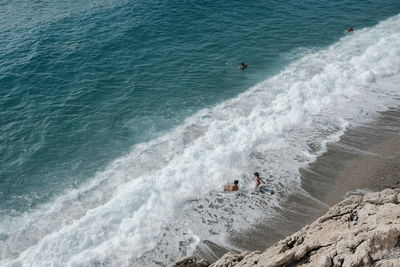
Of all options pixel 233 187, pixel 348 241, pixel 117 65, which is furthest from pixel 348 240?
pixel 117 65

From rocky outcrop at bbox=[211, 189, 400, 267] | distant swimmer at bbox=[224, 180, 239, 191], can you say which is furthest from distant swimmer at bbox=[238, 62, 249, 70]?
rocky outcrop at bbox=[211, 189, 400, 267]

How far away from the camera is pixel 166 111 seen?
3125 cm

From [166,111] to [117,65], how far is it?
31.6 ft

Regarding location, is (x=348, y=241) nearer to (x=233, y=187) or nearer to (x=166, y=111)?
(x=233, y=187)

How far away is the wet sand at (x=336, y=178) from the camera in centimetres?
1906

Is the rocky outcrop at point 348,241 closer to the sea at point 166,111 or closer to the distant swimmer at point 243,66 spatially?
the sea at point 166,111

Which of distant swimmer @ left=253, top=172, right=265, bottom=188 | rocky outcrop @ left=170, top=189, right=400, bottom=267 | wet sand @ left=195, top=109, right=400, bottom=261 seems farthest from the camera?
distant swimmer @ left=253, top=172, right=265, bottom=188

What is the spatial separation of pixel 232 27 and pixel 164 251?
31.8m

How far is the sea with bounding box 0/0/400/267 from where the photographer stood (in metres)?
20.8

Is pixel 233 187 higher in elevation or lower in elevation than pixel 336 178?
lower

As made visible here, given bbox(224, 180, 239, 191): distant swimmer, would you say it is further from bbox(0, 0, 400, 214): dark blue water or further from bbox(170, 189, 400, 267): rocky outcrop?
bbox(0, 0, 400, 214): dark blue water

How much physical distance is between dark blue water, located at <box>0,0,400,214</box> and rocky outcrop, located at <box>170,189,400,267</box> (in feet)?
52.7

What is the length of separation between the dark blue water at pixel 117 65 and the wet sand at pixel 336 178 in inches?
457

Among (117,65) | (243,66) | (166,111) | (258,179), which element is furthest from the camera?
(117,65)
